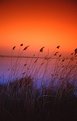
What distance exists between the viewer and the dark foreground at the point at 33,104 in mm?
3242

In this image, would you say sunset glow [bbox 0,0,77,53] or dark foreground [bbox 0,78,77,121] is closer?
dark foreground [bbox 0,78,77,121]

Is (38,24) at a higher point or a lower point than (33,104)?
higher

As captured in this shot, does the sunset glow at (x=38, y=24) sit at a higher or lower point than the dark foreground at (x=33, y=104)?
higher

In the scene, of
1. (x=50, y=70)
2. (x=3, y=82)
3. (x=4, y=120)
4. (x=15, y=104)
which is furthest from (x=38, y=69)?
(x=4, y=120)

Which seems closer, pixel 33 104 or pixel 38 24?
pixel 33 104

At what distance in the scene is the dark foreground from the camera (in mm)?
3242

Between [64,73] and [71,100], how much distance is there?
1.11 ft

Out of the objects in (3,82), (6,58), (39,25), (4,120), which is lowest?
(4,120)

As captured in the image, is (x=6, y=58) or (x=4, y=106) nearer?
(x=4, y=106)

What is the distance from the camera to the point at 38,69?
4.22m

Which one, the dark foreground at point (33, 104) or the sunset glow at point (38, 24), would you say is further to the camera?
the sunset glow at point (38, 24)

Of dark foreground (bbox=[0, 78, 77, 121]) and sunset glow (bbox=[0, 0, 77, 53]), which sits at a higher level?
sunset glow (bbox=[0, 0, 77, 53])

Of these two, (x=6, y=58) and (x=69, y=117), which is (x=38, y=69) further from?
(x=69, y=117)

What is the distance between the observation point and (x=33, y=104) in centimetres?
338
